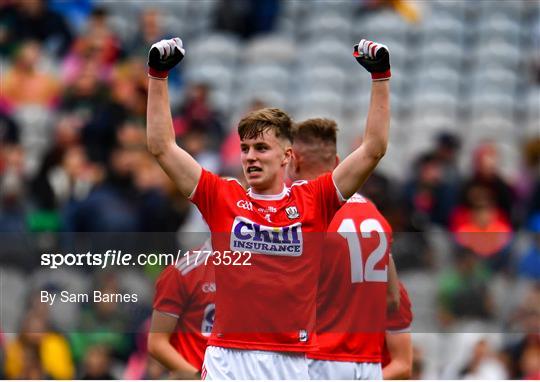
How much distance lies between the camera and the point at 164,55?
5609mm

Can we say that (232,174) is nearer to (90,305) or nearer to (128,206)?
(128,206)

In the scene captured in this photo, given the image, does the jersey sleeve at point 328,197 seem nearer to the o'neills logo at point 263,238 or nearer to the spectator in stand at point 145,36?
the o'neills logo at point 263,238

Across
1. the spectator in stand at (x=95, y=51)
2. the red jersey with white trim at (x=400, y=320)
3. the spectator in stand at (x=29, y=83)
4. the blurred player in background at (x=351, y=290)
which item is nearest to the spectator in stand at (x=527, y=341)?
the red jersey with white trim at (x=400, y=320)

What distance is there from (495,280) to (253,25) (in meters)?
6.68

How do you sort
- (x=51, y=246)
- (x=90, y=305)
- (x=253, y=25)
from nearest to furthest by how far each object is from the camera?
(x=90, y=305) < (x=51, y=246) < (x=253, y=25)

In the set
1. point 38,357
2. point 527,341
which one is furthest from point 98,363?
point 527,341

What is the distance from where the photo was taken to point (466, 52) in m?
14.5

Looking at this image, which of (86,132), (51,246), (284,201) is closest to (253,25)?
(86,132)

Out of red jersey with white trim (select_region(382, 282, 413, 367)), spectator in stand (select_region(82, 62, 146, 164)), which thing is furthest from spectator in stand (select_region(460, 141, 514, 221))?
red jersey with white trim (select_region(382, 282, 413, 367))

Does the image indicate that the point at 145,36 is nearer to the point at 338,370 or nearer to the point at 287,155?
the point at 338,370

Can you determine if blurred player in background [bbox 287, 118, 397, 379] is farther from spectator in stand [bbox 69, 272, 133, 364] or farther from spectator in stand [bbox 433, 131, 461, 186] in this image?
spectator in stand [bbox 433, 131, 461, 186]

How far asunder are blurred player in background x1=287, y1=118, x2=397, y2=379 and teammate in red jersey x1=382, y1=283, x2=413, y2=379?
0.12 m

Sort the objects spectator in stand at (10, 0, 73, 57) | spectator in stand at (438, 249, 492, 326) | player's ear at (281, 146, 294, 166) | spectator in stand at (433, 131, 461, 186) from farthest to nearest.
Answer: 1. spectator in stand at (10, 0, 73, 57)
2. spectator in stand at (433, 131, 461, 186)
3. spectator in stand at (438, 249, 492, 326)
4. player's ear at (281, 146, 294, 166)

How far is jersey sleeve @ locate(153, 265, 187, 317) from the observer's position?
22.3ft
